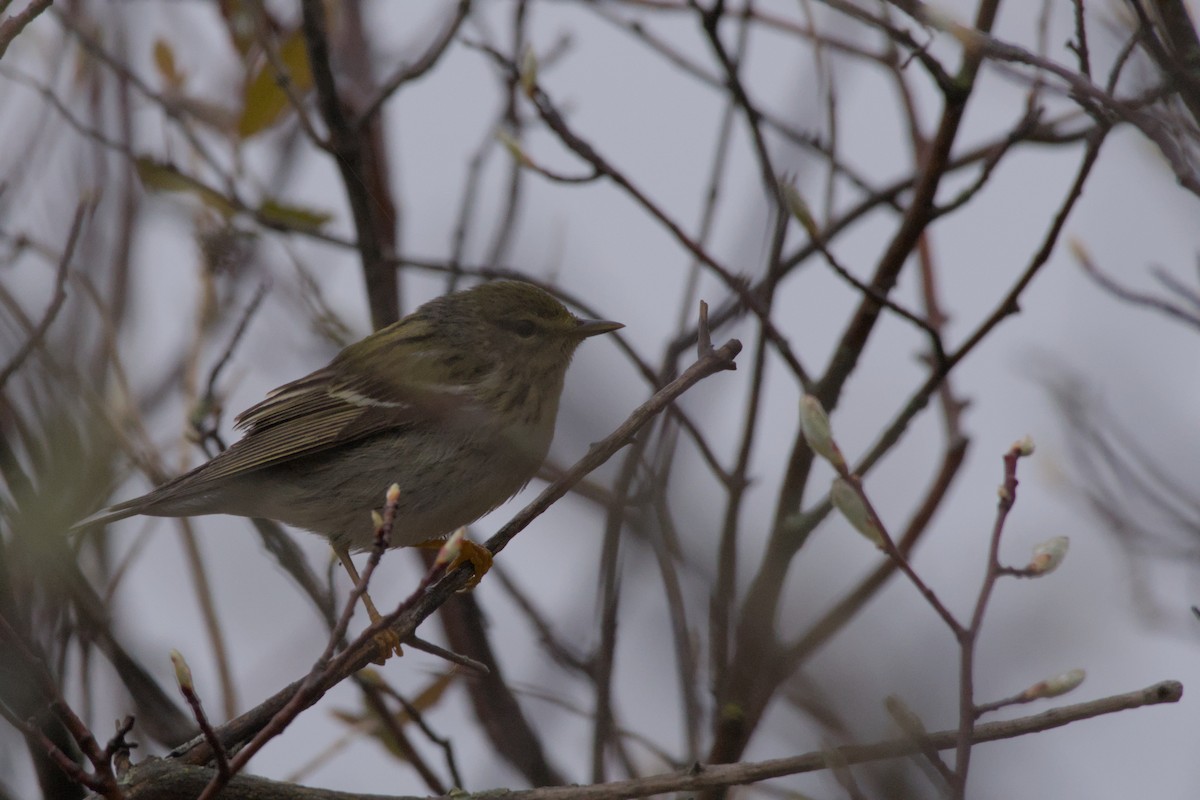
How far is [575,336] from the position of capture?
5043mm

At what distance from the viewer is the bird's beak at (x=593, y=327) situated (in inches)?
190

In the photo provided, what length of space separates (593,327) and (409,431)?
830mm

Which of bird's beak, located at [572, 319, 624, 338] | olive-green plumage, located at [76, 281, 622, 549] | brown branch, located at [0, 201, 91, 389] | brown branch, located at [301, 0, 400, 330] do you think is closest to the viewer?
brown branch, located at [0, 201, 91, 389]

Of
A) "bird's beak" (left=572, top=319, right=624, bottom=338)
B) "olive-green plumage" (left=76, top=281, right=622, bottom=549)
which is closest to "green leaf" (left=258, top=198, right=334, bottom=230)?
"olive-green plumage" (left=76, top=281, right=622, bottom=549)

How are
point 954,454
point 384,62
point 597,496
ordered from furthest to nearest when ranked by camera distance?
point 384,62 < point 954,454 < point 597,496

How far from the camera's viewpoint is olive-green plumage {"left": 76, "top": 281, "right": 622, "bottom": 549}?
4.46m

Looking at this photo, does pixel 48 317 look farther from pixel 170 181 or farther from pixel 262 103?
pixel 262 103

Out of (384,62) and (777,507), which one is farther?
(384,62)

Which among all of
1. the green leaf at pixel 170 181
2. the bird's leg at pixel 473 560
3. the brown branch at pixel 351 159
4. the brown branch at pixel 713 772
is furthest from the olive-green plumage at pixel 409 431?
the brown branch at pixel 713 772

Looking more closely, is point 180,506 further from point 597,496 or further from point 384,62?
point 384,62

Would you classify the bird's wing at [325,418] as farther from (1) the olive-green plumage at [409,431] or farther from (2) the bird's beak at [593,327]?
(2) the bird's beak at [593,327]

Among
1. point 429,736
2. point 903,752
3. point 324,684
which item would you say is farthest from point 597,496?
point 903,752

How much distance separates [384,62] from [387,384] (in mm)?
2605

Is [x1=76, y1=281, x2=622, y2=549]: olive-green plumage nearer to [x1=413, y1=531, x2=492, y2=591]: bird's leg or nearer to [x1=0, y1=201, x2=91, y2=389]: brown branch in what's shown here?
[x1=413, y1=531, x2=492, y2=591]: bird's leg
